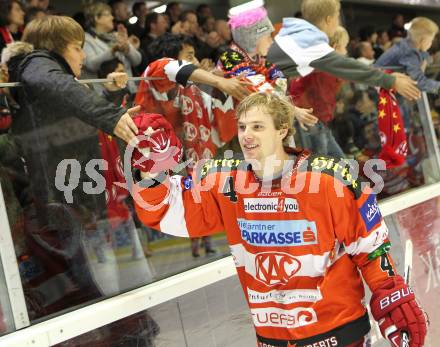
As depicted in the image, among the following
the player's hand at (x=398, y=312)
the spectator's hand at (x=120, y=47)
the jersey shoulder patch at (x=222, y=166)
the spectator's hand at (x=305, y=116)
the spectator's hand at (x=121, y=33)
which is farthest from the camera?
the spectator's hand at (x=121, y=33)

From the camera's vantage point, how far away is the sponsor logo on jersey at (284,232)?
2.17 m

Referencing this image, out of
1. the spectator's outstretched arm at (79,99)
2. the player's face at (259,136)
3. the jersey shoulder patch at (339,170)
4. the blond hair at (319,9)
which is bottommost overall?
the jersey shoulder patch at (339,170)

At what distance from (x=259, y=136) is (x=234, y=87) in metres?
0.67

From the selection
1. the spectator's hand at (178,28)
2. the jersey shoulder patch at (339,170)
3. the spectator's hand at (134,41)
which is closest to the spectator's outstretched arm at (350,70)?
the jersey shoulder patch at (339,170)

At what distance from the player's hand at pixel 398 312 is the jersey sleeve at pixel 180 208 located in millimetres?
648

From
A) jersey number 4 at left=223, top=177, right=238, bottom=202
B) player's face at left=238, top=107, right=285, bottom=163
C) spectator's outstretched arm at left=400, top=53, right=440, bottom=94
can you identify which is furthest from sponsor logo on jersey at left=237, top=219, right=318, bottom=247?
spectator's outstretched arm at left=400, top=53, right=440, bottom=94

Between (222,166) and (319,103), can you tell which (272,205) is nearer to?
(222,166)

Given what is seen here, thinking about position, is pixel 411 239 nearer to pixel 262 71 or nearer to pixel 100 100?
pixel 262 71

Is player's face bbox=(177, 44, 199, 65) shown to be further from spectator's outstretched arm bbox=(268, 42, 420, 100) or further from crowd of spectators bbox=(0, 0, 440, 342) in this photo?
spectator's outstretched arm bbox=(268, 42, 420, 100)

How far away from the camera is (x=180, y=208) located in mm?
2301

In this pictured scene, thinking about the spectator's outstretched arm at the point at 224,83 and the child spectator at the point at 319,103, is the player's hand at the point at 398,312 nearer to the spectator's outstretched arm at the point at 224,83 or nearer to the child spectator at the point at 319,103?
the spectator's outstretched arm at the point at 224,83

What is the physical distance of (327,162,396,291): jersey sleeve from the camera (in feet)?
7.06

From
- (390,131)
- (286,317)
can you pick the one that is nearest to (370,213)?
(286,317)

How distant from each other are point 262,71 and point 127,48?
128 cm
